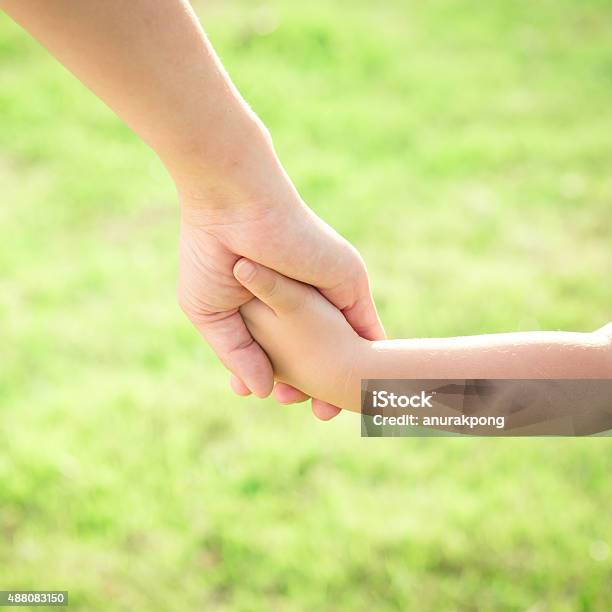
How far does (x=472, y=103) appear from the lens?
4.57 metres

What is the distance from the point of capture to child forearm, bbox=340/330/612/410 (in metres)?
1.48

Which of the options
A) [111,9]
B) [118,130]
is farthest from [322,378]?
[118,130]

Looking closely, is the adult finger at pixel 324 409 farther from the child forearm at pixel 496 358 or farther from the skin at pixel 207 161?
the child forearm at pixel 496 358

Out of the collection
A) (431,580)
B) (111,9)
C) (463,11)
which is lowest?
(431,580)

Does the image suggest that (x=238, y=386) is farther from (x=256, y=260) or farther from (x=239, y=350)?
(x=256, y=260)

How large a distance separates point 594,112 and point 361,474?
10.2ft

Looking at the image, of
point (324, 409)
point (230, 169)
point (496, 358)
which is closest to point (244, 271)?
point (230, 169)

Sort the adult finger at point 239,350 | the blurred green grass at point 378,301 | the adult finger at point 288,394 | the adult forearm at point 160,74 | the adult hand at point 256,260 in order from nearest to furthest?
the adult forearm at point 160,74 → the adult hand at point 256,260 → the adult finger at point 239,350 → the adult finger at point 288,394 → the blurred green grass at point 378,301

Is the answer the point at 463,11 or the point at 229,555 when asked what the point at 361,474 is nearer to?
the point at 229,555

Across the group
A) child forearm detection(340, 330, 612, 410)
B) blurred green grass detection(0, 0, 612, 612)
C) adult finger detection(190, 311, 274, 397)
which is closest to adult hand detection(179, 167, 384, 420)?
adult finger detection(190, 311, 274, 397)

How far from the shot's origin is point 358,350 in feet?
5.22

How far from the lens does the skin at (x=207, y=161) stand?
46.0 inches

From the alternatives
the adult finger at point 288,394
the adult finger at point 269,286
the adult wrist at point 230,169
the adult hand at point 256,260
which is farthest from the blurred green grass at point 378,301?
the adult wrist at point 230,169

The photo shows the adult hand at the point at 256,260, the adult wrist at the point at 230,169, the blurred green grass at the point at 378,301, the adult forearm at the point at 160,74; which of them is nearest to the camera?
the adult forearm at the point at 160,74
